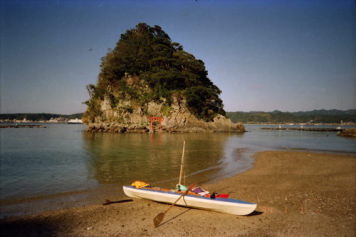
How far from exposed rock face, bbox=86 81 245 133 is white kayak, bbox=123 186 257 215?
5271cm

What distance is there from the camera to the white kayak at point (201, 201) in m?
7.55

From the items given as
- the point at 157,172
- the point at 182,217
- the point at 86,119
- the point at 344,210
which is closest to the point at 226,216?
the point at 182,217

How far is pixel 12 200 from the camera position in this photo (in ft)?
31.0

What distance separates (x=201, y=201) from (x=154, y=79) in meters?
57.5

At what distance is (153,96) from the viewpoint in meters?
63.9

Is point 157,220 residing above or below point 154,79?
below

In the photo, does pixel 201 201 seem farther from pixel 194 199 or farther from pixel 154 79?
pixel 154 79

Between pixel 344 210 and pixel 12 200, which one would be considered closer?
pixel 344 210

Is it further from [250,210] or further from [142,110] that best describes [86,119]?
[250,210]

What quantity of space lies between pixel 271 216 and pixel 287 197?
2.67m

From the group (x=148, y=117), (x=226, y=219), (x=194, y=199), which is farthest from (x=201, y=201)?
(x=148, y=117)

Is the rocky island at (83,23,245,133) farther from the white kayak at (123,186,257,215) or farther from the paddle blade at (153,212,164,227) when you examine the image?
the paddle blade at (153,212,164,227)

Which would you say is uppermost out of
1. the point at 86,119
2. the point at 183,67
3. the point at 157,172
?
the point at 183,67

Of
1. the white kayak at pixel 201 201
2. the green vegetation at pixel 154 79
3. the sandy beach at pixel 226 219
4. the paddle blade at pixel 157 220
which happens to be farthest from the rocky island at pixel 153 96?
the paddle blade at pixel 157 220
